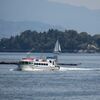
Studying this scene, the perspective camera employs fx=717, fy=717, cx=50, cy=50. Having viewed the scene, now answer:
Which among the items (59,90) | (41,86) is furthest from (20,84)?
(59,90)

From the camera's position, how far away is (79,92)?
77062mm

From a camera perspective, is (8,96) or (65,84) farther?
(65,84)

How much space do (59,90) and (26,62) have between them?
45236mm

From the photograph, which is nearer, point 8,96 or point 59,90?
point 8,96

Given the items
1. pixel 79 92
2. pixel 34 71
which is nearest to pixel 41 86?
pixel 79 92

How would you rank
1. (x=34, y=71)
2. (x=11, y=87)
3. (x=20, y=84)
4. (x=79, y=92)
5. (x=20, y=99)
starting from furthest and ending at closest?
1. (x=34, y=71)
2. (x=20, y=84)
3. (x=11, y=87)
4. (x=79, y=92)
5. (x=20, y=99)

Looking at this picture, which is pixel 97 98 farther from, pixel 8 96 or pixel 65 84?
pixel 65 84

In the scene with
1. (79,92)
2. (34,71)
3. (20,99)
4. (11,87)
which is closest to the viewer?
(20,99)

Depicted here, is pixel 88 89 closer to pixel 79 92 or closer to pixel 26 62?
pixel 79 92

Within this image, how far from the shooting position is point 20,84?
296ft

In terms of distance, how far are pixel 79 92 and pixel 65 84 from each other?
13.4 metres

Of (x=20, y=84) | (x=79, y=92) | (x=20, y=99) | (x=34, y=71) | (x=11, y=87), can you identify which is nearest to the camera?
(x=20, y=99)

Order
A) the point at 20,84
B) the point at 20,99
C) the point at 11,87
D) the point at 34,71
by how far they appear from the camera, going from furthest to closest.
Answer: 1. the point at 34,71
2. the point at 20,84
3. the point at 11,87
4. the point at 20,99

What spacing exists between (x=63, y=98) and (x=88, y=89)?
35.7 feet
